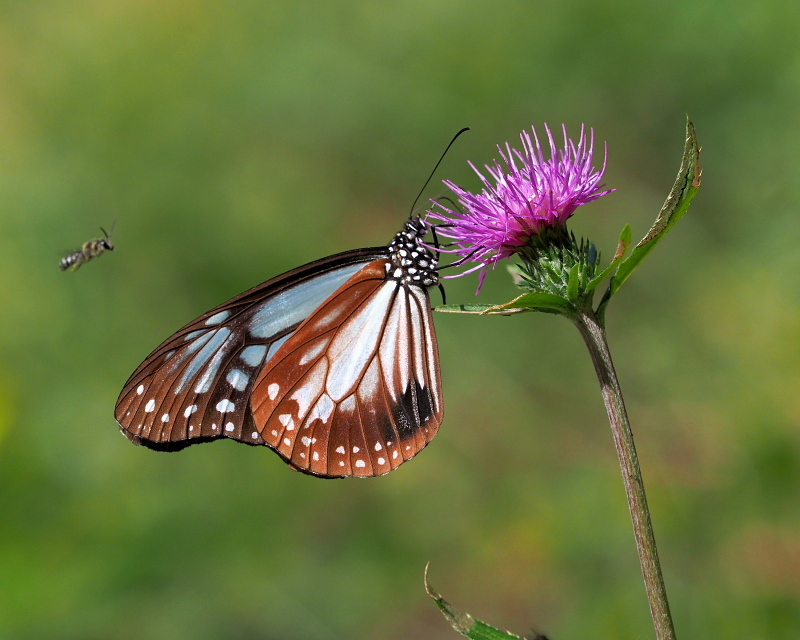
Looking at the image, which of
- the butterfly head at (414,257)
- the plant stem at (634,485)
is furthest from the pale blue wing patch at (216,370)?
the plant stem at (634,485)

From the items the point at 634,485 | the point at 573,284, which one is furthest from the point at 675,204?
the point at 634,485

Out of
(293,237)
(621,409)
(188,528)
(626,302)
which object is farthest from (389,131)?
(621,409)

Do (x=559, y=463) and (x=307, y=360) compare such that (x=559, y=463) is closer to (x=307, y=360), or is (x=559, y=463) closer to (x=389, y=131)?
(x=307, y=360)

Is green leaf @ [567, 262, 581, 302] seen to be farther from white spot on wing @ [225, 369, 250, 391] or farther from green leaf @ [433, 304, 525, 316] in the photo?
white spot on wing @ [225, 369, 250, 391]

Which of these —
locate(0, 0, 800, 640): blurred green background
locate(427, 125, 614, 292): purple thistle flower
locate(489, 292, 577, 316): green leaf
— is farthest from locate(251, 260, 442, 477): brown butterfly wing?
locate(0, 0, 800, 640): blurred green background

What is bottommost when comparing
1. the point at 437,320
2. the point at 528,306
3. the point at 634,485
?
the point at 634,485

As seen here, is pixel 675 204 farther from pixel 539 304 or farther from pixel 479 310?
pixel 479 310

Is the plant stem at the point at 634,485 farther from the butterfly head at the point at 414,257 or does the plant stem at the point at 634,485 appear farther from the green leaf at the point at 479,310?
the butterfly head at the point at 414,257
